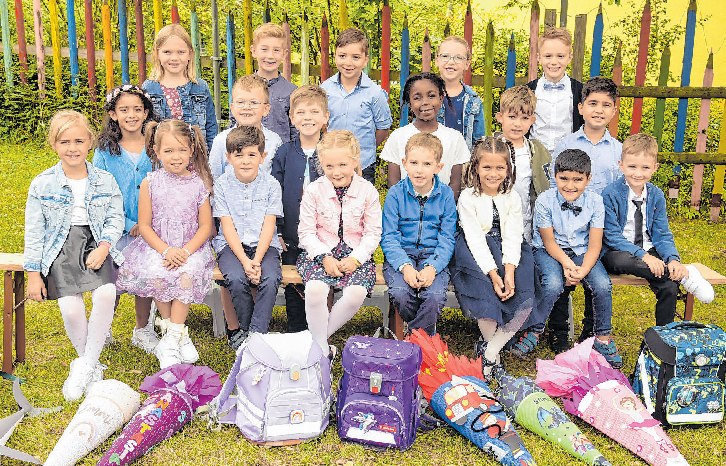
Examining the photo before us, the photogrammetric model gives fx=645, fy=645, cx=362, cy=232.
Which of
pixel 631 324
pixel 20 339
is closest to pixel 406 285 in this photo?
pixel 631 324

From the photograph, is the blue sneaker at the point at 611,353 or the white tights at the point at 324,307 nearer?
the white tights at the point at 324,307

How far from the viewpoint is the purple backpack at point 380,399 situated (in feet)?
10.2

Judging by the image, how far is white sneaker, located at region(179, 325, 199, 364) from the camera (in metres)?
3.85

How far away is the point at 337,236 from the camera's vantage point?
4016 mm

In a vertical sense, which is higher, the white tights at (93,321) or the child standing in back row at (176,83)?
the child standing in back row at (176,83)

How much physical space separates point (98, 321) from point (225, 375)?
2.58 ft

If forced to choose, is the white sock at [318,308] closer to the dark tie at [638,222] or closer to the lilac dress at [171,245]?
the lilac dress at [171,245]

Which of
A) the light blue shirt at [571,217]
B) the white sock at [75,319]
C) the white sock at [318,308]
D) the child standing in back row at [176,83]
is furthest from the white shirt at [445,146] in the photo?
the white sock at [75,319]

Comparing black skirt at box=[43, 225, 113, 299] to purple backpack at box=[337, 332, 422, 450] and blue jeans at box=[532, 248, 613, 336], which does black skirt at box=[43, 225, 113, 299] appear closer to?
purple backpack at box=[337, 332, 422, 450]

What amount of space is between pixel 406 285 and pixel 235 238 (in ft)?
3.56

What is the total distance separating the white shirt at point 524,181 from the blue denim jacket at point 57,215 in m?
2.51

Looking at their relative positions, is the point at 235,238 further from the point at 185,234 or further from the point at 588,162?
the point at 588,162

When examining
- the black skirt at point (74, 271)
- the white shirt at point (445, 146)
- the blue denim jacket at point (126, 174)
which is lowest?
the black skirt at point (74, 271)

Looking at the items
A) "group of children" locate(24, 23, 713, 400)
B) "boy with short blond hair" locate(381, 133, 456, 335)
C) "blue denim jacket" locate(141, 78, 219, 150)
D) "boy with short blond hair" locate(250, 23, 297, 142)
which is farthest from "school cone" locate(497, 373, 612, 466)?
"blue denim jacket" locate(141, 78, 219, 150)
